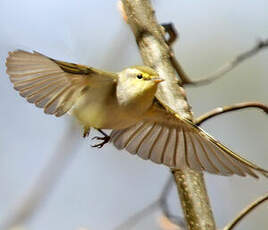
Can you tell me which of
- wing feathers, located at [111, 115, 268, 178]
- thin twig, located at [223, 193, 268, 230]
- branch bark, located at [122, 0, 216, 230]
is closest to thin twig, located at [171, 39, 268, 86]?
branch bark, located at [122, 0, 216, 230]

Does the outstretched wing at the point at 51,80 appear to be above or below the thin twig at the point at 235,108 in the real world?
above

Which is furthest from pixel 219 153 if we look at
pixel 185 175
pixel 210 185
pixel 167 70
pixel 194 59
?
pixel 194 59

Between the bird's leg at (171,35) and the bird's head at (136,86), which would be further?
the bird's leg at (171,35)

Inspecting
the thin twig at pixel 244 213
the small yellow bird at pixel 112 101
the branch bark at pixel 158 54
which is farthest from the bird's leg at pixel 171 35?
the thin twig at pixel 244 213

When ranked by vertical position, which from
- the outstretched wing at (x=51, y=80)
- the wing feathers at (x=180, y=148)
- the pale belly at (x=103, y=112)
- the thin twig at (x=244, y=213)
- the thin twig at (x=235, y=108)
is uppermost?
the outstretched wing at (x=51, y=80)

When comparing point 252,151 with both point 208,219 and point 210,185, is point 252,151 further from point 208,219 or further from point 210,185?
point 208,219

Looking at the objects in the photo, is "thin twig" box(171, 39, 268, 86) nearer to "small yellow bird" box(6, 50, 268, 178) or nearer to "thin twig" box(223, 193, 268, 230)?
"small yellow bird" box(6, 50, 268, 178)

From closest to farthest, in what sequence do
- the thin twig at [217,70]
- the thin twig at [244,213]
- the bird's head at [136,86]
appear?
1. the thin twig at [244,213]
2. the bird's head at [136,86]
3. the thin twig at [217,70]

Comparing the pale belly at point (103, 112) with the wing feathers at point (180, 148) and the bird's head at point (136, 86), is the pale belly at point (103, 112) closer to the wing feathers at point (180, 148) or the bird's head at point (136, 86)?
the bird's head at point (136, 86)
